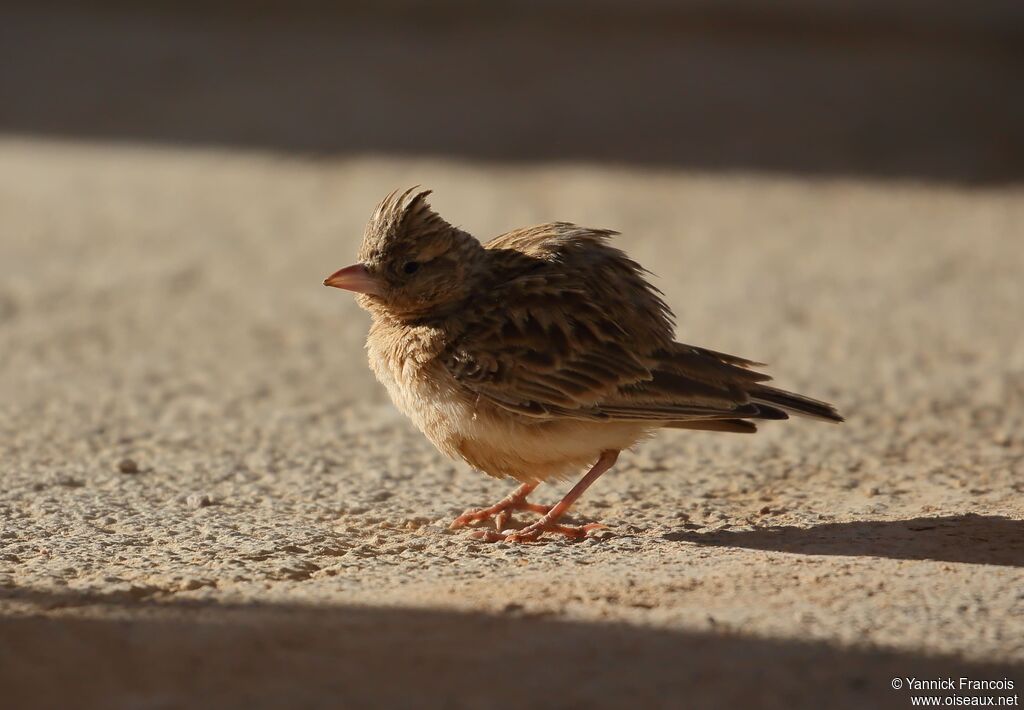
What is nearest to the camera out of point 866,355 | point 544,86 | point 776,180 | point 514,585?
point 514,585

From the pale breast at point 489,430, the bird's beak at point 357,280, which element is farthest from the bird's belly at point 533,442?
the bird's beak at point 357,280

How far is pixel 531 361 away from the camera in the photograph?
4598 mm

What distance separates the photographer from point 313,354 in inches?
291

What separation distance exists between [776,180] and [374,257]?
6.68m

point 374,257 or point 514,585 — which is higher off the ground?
point 374,257

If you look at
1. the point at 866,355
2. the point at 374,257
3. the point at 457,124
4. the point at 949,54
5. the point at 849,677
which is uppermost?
the point at 949,54

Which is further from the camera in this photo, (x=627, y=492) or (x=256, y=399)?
(x=256, y=399)

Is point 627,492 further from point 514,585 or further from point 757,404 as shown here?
point 514,585

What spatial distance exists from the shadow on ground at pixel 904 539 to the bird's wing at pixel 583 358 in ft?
1.44

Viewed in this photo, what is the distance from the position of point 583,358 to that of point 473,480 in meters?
1.08

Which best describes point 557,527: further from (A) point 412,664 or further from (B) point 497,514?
(A) point 412,664

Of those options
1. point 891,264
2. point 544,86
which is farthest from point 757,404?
point 544,86

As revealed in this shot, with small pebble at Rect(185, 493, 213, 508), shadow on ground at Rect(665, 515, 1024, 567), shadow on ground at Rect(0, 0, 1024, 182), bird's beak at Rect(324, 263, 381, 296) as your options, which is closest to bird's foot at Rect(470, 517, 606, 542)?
shadow on ground at Rect(665, 515, 1024, 567)

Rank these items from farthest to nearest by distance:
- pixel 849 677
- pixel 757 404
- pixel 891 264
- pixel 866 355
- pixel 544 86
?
pixel 544 86 < pixel 891 264 < pixel 866 355 < pixel 757 404 < pixel 849 677
